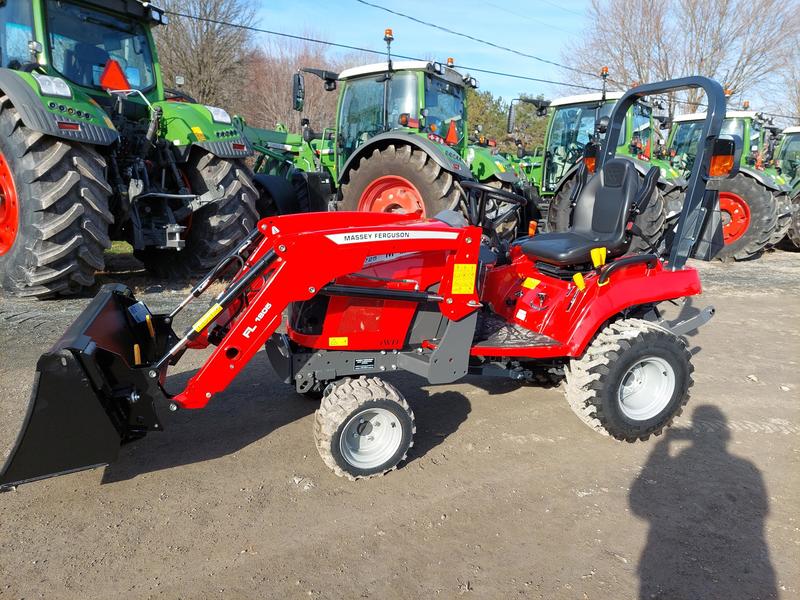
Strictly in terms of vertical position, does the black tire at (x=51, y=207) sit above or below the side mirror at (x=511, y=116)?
below

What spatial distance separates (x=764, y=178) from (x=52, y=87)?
10.2 m

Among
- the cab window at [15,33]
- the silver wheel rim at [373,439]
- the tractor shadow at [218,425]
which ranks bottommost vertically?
the tractor shadow at [218,425]

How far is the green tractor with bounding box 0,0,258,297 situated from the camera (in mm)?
4465

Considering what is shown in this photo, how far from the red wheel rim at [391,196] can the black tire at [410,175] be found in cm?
5

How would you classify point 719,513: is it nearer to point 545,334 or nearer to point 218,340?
point 545,334

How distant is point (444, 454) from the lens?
289cm

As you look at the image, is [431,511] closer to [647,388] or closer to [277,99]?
[647,388]

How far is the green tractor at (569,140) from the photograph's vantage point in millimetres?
8477

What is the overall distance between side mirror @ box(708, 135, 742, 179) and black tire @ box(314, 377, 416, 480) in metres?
1.97

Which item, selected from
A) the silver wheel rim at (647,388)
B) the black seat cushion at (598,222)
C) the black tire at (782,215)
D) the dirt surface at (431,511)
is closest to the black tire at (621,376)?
the silver wheel rim at (647,388)

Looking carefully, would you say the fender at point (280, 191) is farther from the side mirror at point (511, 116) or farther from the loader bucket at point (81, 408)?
the loader bucket at point (81, 408)

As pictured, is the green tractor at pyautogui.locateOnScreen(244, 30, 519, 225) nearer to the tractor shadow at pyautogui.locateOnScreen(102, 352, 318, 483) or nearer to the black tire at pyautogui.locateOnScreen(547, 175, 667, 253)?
the black tire at pyautogui.locateOnScreen(547, 175, 667, 253)

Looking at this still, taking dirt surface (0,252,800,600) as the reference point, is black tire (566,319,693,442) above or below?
above

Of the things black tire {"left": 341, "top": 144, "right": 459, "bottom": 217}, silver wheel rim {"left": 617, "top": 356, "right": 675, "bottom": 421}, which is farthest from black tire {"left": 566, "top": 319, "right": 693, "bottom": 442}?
black tire {"left": 341, "top": 144, "right": 459, "bottom": 217}
